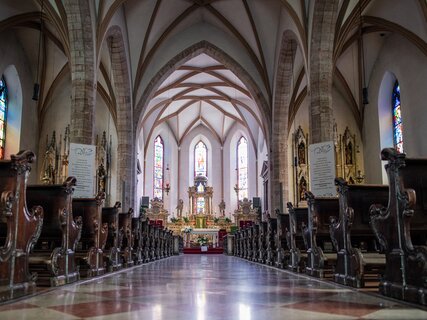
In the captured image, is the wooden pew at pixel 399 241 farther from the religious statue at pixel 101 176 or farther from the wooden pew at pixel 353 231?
the religious statue at pixel 101 176

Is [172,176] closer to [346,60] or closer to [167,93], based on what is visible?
[167,93]

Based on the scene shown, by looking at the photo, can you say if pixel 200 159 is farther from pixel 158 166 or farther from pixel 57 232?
pixel 57 232

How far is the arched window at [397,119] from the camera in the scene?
18172 millimetres

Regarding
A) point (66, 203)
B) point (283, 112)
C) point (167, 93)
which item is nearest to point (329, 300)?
point (66, 203)

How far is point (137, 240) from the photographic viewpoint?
39.7ft

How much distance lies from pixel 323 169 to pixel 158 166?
22.8m

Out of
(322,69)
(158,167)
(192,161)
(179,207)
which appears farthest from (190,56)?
(192,161)

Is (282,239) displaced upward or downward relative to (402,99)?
downward

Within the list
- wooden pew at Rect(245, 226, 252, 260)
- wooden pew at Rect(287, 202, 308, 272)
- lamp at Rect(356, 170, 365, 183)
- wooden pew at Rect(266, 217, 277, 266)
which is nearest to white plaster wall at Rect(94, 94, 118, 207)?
wooden pew at Rect(245, 226, 252, 260)

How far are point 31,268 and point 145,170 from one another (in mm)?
25726

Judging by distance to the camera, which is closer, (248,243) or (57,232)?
(57,232)

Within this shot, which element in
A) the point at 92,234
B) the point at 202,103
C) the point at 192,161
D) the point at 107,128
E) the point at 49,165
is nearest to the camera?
the point at 92,234

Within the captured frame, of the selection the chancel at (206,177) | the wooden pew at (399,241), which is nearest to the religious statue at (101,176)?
the chancel at (206,177)

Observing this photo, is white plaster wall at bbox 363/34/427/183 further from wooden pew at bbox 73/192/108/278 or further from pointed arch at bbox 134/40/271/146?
wooden pew at bbox 73/192/108/278
